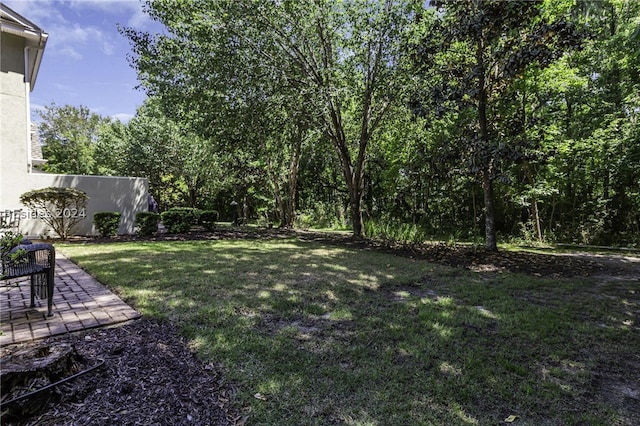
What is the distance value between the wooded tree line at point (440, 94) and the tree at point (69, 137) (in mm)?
18634

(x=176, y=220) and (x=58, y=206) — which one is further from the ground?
(x=58, y=206)

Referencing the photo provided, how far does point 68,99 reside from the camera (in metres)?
26.6

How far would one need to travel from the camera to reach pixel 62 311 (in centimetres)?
328

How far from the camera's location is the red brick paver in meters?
2.80

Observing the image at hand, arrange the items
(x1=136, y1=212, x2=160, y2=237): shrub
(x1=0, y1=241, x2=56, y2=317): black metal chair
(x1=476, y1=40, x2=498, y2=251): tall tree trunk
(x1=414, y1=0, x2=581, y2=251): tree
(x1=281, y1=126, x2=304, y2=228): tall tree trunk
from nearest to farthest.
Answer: (x1=0, y1=241, x2=56, y2=317): black metal chair → (x1=414, y1=0, x2=581, y2=251): tree → (x1=476, y1=40, x2=498, y2=251): tall tree trunk → (x1=136, y1=212, x2=160, y2=237): shrub → (x1=281, y1=126, x2=304, y2=228): tall tree trunk

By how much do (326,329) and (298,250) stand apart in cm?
481

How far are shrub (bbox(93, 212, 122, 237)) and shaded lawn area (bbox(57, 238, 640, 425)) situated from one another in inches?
182

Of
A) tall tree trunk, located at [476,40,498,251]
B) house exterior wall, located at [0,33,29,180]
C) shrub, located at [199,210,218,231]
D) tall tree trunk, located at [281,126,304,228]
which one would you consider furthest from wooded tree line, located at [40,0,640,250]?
house exterior wall, located at [0,33,29,180]

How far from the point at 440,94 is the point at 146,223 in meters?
8.88

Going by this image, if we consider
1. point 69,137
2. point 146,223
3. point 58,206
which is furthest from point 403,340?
point 69,137

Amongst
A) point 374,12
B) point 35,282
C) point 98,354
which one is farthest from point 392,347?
point 374,12

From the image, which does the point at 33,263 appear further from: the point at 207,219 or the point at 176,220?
the point at 207,219

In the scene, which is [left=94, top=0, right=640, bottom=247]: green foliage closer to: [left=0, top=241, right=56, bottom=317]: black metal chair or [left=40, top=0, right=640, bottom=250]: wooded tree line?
[left=40, top=0, right=640, bottom=250]: wooded tree line

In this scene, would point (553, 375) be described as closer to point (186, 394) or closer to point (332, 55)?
point (186, 394)
